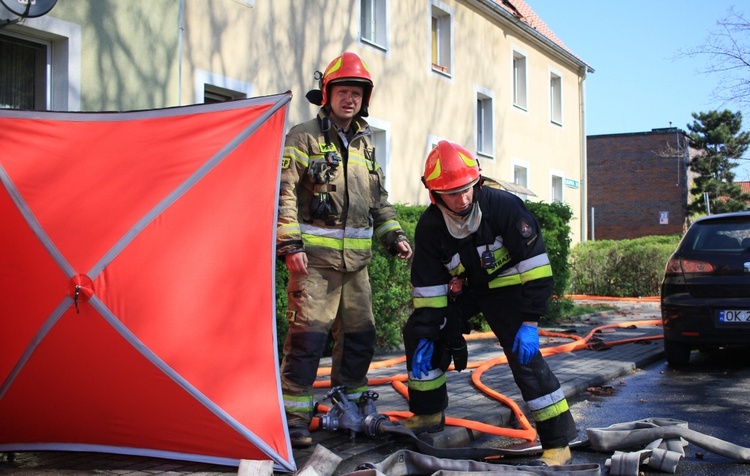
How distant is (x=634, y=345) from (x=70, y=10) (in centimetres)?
774

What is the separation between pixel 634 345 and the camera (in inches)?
389

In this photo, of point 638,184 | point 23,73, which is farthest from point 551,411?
point 638,184

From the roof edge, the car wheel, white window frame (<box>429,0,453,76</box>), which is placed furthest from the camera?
the roof edge

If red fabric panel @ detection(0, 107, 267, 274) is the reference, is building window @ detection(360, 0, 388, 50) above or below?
above

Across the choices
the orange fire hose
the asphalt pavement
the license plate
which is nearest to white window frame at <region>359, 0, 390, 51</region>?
the asphalt pavement

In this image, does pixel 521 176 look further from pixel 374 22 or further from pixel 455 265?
pixel 455 265

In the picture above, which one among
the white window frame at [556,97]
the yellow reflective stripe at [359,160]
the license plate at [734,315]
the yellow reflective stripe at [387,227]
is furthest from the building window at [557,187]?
the yellow reflective stripe at [359,160]

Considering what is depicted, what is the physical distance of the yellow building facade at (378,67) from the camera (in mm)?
8398

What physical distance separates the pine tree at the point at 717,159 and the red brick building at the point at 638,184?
895 millimetres

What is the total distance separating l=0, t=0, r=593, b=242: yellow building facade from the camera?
27.6ft

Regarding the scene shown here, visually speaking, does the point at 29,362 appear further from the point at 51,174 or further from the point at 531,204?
the point at 531,204

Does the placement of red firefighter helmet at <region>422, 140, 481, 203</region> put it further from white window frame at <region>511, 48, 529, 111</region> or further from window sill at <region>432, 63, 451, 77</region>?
white window frame at <region>511, 48, 529, 111</region>

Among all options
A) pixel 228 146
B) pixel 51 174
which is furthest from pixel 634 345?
pixel 51 174

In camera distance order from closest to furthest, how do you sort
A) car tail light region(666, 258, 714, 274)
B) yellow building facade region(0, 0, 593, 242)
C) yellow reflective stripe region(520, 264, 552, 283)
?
yellow reflective stripe region(520, 264, 552, 283) → car tail light region(666, 258, 714, 274) → yellow building facade region(0, 0, 593, 242)
